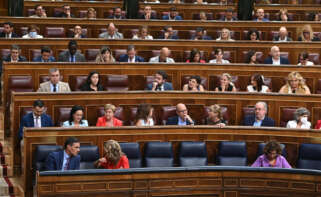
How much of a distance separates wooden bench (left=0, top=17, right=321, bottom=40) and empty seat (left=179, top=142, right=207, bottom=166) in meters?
3.17

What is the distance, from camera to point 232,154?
5211mm

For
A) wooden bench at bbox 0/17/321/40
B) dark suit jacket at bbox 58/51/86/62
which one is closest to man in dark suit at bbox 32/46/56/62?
dark suit jacket at bbox 58/51/86/62

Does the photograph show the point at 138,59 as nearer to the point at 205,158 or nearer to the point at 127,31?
the point at 127,31

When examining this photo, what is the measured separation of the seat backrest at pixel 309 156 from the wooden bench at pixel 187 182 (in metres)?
0.91

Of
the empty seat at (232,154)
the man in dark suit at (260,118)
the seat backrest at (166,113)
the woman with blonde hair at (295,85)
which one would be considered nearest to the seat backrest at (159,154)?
the empty seat at (232,154)

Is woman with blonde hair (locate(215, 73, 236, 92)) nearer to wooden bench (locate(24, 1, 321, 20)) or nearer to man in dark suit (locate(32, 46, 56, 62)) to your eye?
man in dark suit (locate(32, 46, 56, 62))

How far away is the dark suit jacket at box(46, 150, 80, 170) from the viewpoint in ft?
15.6

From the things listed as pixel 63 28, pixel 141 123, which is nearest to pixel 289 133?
pixel 141 123

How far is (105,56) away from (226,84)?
47.3 inches

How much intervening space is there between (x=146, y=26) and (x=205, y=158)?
302 centimetres

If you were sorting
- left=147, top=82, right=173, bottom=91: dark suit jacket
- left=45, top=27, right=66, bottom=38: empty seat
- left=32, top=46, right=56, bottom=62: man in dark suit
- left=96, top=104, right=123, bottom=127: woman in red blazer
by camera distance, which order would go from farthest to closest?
1. left=45, top=27, right=66, bottom=38: empty seat
2. left=32, top=46, right=56, bottom=62: man in dark suit
3. left=147, top=82, right=173, bottom=91: dark suit jacket
4. left=96, top=104, right=123, bottom=127: woman in red blazer

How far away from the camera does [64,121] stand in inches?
223

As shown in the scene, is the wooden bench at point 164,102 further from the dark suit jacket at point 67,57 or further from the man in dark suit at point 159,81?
the dark suit jacket at point 67,57

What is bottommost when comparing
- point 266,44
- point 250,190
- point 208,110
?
point 250,190
